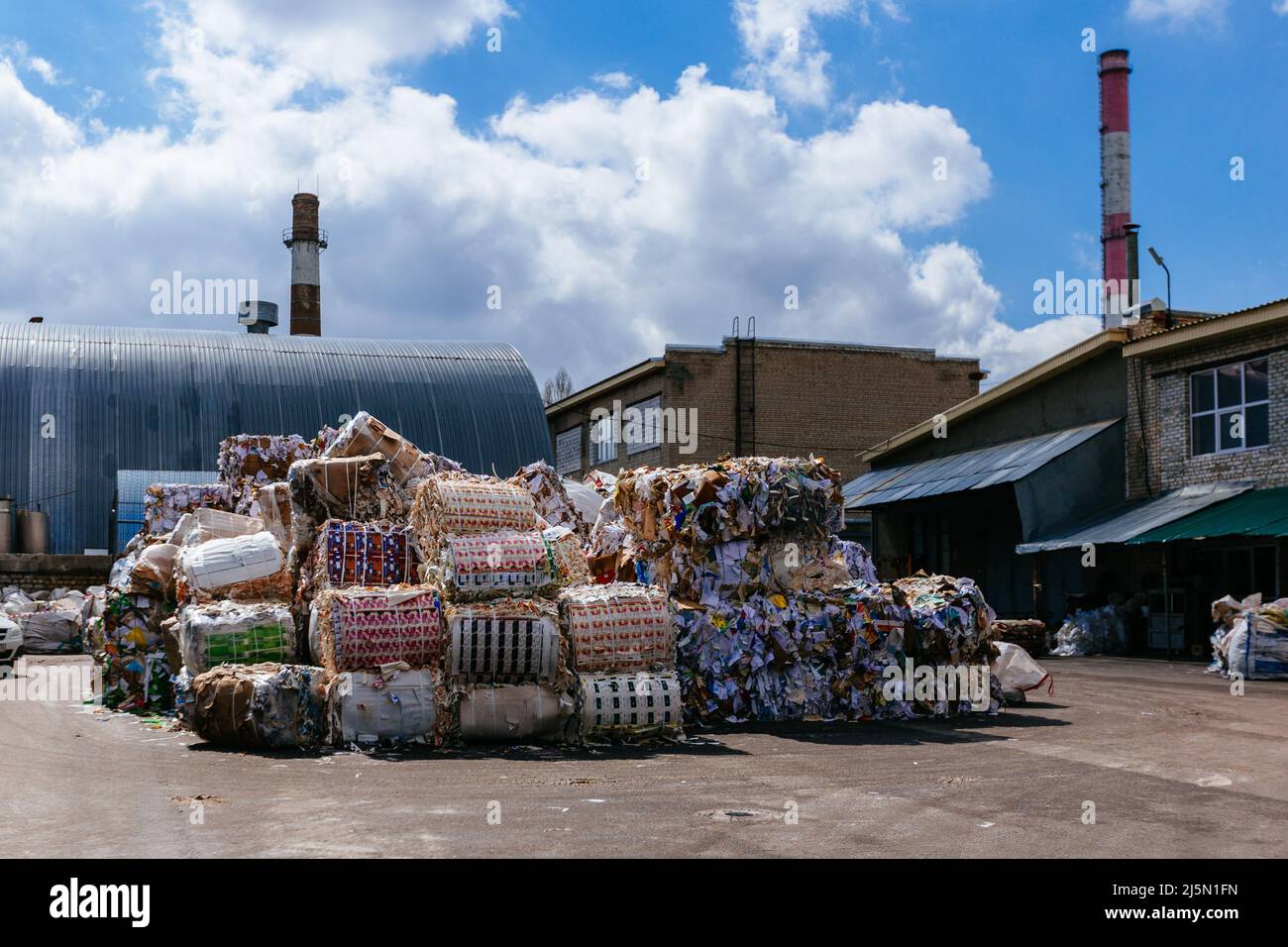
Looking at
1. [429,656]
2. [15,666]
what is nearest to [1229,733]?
[429,656]

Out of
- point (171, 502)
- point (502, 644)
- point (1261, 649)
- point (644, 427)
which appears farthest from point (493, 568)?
point (644, 427)

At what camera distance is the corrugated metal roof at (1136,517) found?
79.2ft

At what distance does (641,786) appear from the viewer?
28.7ft

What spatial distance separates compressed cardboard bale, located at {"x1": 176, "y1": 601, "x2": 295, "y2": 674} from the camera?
1152 centimetres

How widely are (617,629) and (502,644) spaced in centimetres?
104

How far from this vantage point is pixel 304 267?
2016 inches

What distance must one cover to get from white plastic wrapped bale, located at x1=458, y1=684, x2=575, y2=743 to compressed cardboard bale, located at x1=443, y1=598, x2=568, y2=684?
0.11m

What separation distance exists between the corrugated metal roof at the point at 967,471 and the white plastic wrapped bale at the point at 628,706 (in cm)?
1806

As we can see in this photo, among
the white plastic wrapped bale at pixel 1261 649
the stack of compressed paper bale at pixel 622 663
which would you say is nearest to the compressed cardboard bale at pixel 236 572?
the stack of compressed paper bale at pixel 622 663

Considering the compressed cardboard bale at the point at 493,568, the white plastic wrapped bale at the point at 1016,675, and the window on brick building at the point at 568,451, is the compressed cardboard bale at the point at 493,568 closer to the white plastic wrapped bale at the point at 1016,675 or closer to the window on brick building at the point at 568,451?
the white plastic wrapped bale at the point at 1016,675

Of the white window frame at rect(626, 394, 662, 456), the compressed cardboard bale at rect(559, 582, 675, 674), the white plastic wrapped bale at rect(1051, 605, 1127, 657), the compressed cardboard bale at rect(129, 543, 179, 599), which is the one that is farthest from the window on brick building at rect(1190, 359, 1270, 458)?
the white window frame at rect(626, 394, 662, 456)

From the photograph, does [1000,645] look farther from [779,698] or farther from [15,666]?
[15,666]

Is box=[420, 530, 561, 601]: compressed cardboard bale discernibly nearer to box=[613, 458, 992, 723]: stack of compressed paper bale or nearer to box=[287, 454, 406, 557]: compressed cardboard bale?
box=[613, 458, 992, 723]: stack of compressed paper bale

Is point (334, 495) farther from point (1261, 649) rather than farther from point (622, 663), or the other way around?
point (1261, 649)
